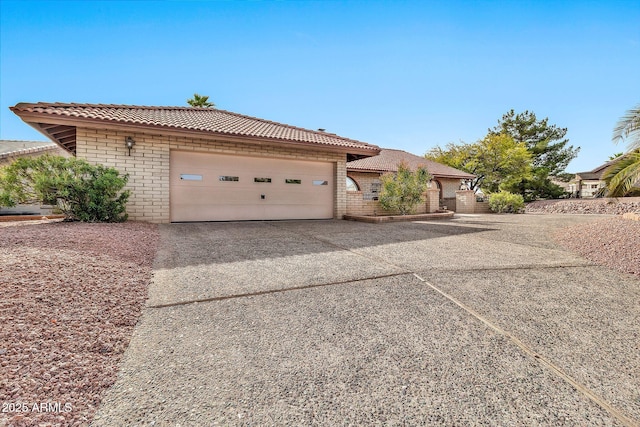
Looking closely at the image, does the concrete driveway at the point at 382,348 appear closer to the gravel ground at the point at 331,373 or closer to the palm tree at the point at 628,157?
the gravel ground at the point at 331,373

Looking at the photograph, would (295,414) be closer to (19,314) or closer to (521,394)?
(521,394)

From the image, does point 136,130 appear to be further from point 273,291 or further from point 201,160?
point 273,291

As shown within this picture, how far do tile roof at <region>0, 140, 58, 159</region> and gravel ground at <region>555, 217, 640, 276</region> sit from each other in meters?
28.0

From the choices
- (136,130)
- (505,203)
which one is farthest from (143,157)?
(505,203)

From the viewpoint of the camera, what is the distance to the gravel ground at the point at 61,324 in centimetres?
122

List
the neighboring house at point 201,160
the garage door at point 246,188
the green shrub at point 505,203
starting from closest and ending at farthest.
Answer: the neighboring house at point 201,160, the garage door at point 246,188, the green shrub at point 505,203

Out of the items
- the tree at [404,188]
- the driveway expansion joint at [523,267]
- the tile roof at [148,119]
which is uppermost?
the tile roof at [148,119]

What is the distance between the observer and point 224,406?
1.25 metres

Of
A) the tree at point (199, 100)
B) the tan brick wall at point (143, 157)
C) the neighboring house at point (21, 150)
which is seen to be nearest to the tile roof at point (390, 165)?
the tan brick wall at point (143, 157)

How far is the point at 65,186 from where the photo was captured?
19.1 feet

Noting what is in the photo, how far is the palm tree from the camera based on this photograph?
646 cm

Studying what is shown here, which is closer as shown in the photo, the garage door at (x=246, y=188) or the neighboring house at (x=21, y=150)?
the garage door at (x=246, y=188)

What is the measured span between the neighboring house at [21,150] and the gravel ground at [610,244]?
23.1 metres

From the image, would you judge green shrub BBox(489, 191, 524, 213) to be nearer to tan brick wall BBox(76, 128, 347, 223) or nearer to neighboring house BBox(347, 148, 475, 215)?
neighboring house BBox(347, 148, 475, 215)
